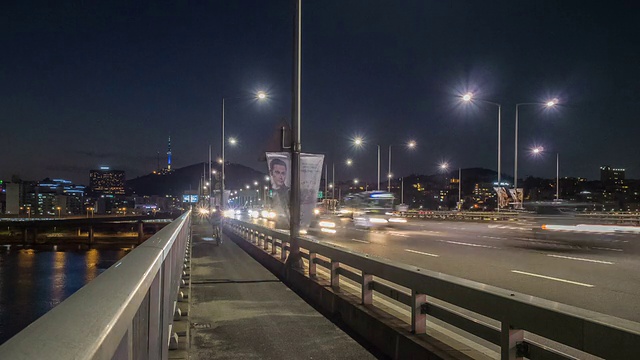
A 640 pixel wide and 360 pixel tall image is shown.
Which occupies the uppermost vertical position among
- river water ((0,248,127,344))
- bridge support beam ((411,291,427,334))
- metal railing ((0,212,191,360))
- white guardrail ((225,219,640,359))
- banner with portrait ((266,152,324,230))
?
banner with portrait ((266,152,324,230))

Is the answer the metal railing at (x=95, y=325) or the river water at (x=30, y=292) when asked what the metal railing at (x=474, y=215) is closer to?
the river water at (x=30, y=292)

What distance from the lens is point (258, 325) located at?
31.4 ft

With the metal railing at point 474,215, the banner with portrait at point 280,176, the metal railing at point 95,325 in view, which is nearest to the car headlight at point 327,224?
the metal railing at point 474,215

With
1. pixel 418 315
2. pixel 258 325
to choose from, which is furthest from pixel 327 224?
pixel 418 315

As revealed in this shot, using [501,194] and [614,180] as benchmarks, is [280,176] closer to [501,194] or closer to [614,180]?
[501,194]

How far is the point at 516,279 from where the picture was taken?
48.2 feet

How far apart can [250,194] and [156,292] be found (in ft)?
328

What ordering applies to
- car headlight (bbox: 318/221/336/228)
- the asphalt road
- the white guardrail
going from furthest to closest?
car headlight (bbox: 318/221/336/228) < the asphalt road < the white guardrail

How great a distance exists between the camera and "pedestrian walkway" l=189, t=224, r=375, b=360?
782 cm

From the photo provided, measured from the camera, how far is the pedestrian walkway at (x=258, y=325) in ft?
25.7

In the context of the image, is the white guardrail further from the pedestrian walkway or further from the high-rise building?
the high-rise building

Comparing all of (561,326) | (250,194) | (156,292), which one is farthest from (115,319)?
(250,194)

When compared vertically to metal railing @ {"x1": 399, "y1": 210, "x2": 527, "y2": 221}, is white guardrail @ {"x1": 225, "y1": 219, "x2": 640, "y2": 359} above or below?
above

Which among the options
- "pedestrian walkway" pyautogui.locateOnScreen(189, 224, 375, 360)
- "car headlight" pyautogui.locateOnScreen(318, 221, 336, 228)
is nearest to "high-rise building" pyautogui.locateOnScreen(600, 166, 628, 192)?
"car headlight" pyautogui.locateOnScreen(318, 221, 336, 228)
